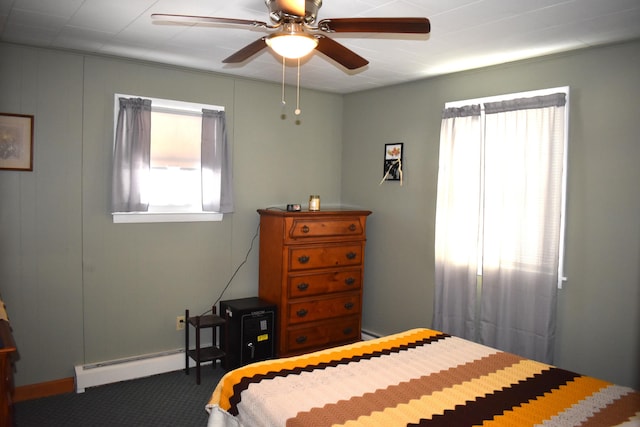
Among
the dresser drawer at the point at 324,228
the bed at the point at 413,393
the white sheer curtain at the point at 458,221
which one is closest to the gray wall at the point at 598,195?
the white sheer curtain at the point at 458,221

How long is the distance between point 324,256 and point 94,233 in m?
1.96

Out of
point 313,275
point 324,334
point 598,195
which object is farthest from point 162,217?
point 598,195

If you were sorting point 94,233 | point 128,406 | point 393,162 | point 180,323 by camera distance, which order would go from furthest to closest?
1. point 393,162
2. point 180,323
3. point 94,233
4. point 128,406

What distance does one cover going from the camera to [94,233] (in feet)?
12.4

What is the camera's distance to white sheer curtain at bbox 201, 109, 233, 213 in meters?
4.24

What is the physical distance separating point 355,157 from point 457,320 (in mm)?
2025

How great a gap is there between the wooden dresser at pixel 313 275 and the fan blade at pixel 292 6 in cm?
232

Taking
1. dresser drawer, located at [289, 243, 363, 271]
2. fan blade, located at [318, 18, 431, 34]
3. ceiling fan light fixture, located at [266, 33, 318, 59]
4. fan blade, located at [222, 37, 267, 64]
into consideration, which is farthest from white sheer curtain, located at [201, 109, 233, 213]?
fan blade, located at [318, 18, 431, 34]

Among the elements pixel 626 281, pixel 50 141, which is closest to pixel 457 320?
pixel 626 281

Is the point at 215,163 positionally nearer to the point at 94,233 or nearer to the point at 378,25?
the point at 94,233

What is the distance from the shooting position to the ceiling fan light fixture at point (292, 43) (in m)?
2.11

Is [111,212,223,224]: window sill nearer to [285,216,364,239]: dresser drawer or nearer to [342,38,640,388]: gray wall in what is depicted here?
[285,216,364,239]: dresser drawer

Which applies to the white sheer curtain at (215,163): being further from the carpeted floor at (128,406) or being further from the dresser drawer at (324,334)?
the carpeted floor at (128,406)

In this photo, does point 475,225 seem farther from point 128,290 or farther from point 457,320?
point 128,290
